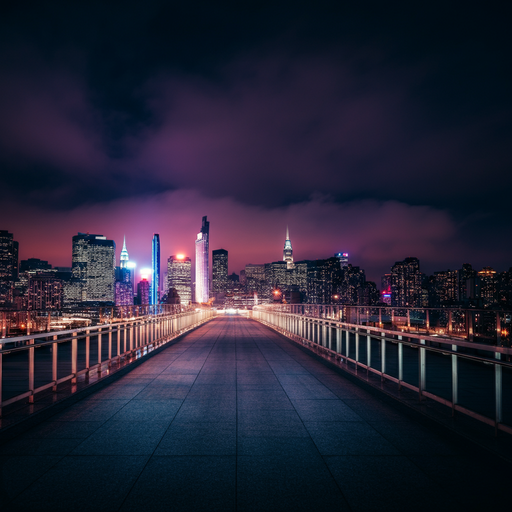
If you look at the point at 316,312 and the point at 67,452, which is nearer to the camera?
the point at 67,452

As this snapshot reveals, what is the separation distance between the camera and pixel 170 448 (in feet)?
14.6

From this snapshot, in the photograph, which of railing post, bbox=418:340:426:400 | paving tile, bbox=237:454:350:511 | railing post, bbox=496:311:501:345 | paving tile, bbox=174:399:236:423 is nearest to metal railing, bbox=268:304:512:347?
railing post, bbox=496:311:501:345

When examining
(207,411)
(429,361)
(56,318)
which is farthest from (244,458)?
(56,318)

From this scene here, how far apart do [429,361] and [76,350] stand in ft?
26.6

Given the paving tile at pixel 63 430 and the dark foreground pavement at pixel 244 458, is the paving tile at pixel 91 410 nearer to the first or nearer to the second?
the dark foreground pavement at pixel 244 458

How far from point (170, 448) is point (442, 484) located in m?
2.78

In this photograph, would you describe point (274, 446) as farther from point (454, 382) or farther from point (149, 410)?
point (454, 382)

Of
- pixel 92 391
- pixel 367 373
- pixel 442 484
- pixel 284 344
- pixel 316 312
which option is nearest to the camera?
pixel 442 484

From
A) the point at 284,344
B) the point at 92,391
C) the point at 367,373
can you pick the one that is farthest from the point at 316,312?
the point at 92,391

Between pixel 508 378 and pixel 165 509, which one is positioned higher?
pixel 508 378

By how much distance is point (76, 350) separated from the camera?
23.9 ft

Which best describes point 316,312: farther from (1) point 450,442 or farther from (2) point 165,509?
(2) point 165,509

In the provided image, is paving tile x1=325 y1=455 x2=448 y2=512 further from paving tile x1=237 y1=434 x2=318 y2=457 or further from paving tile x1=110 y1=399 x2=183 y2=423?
paving tile x1=110 y1=399 x2=183 y2=423

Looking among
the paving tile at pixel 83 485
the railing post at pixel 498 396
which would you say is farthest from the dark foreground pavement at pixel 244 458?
the railing post at pixel 498 396
